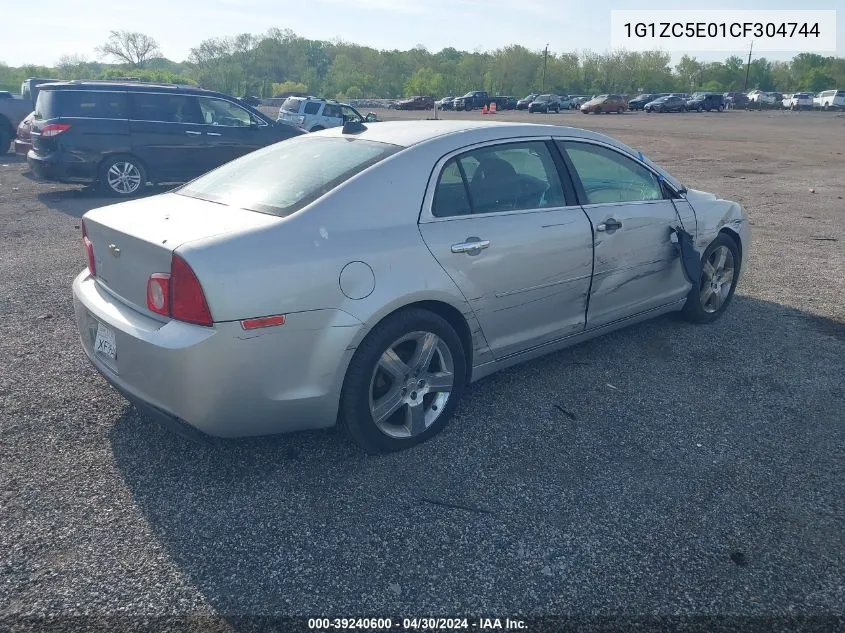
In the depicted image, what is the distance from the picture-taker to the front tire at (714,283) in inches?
209

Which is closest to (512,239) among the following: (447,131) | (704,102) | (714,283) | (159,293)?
(447,131)

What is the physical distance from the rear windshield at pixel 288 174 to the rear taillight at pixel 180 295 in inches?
22.5

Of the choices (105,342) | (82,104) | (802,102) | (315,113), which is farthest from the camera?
(802,102)

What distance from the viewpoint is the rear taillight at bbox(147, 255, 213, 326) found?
9.43 ft

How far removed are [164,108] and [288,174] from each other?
906 cm

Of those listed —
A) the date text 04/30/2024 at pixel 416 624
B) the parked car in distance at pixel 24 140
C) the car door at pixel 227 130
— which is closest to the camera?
the date text 04/30/2024 at pixel 416 624

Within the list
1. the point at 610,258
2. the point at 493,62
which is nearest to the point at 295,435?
the point at 610,258

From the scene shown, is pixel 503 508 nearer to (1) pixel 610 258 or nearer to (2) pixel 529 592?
(2) pixel 529 592

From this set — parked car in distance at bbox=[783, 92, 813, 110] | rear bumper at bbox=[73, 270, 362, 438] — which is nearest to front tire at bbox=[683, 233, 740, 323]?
rear bumper at bbox=[73, 270, 362, 438]

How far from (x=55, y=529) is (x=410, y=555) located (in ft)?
4.81

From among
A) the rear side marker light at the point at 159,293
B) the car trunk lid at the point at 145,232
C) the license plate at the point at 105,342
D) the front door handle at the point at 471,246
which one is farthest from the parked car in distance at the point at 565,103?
the rear side marker light at the point at 159,293

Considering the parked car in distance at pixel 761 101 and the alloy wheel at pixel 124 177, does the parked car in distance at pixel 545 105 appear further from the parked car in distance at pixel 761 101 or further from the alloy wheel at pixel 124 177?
the alloy wheel at pixel 124 177

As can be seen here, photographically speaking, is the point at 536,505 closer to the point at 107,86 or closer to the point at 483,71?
the point at 107,86

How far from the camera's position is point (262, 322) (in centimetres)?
294
